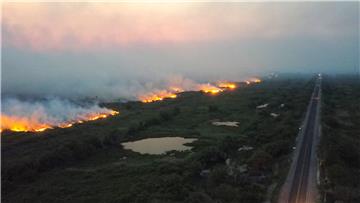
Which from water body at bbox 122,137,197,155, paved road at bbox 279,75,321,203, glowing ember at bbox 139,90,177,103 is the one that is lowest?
water body at bbox 122,137,197,155

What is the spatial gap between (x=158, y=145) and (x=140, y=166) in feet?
46.5

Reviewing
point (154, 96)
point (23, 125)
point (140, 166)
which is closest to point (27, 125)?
point (23, 125)

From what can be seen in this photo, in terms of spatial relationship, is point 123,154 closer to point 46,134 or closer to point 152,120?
point 46,134

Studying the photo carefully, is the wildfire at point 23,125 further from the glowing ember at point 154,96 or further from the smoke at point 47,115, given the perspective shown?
the glowing ember at point 154,96

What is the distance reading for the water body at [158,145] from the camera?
57500 mm

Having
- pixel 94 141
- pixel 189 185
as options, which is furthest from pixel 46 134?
pixel 189 185

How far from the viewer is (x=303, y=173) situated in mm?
42719

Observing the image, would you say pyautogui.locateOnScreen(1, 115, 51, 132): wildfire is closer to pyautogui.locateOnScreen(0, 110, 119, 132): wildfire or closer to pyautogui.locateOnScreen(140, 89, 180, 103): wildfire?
pyautogui.locateOnScreen(0, 110, 119, 132): wildfire

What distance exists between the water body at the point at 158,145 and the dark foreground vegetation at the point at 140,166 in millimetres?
1775

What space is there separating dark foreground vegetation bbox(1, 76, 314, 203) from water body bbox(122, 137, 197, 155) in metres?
1.77

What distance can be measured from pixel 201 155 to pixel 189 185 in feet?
37.4

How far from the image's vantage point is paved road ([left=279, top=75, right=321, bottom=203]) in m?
35.8

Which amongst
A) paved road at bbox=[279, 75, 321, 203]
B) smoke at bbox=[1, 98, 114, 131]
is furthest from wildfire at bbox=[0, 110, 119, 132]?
paved road at bbox=[279, 75, 321, 203]

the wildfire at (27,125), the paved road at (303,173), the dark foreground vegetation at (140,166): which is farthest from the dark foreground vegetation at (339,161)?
the wildfire at (27,125)
